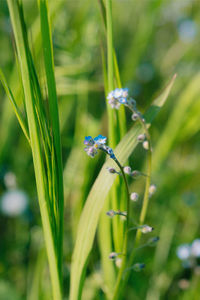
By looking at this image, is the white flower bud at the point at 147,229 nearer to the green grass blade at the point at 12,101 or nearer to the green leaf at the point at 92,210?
the green leaf at the point at 92,210

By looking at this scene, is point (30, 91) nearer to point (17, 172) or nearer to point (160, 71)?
point (17, 172)

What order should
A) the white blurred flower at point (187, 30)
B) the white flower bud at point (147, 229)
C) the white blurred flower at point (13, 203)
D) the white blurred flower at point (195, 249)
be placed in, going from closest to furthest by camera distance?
the white flower bud at point (147, 229), the white blurred flower at point (195, 249), the white blurred flower at point (13, 203), the white blurred flower at point (187, 30)

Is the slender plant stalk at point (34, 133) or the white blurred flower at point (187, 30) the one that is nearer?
the slender plant stalk at point (34, 133)

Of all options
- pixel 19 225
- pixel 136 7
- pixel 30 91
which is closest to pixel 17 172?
pixel 19 225

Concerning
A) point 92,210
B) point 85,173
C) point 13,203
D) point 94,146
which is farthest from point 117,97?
point 13,203

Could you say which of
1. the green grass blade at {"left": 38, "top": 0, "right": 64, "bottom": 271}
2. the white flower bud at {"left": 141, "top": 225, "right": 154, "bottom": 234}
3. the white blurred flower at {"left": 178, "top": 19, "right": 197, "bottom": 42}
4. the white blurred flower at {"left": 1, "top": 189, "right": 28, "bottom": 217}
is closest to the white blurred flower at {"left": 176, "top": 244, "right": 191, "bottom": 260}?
the white flower bud at {"left": 141, "top": 225, "right": 154, "bottom": 234}

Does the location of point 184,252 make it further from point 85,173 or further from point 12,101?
point 12,101

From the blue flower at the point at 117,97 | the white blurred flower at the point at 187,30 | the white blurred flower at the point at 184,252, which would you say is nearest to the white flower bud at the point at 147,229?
the blue flower at the point at 117,97
